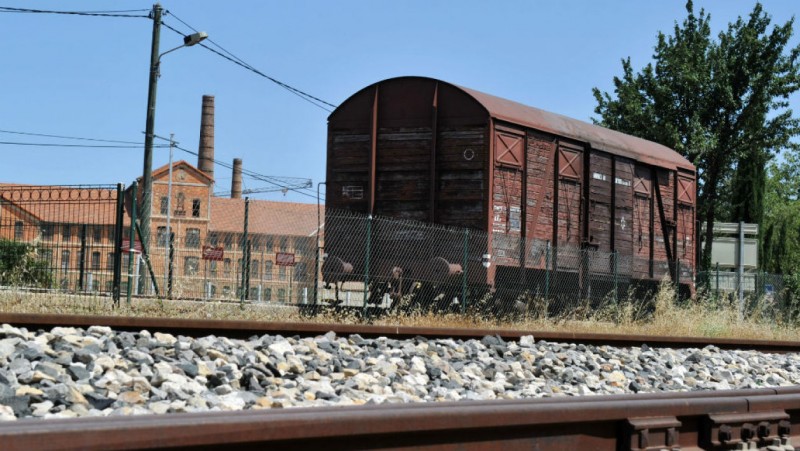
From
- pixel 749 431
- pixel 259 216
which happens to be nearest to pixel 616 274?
pixel 749 431

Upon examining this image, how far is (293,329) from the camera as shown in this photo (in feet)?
29.5

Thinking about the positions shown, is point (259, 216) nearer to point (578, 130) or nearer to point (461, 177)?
point (578, 130)

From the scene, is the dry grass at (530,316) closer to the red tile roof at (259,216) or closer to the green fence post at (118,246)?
the green fence post at (118,246)

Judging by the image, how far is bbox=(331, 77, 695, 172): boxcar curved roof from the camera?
1717cm

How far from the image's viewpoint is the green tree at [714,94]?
32.8 metres

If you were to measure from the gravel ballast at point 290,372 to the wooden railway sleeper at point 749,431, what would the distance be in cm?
231

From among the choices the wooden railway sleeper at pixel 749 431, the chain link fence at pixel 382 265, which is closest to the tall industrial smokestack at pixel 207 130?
the chain link fence at pixel 382 265

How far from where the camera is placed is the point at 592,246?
64.6ft

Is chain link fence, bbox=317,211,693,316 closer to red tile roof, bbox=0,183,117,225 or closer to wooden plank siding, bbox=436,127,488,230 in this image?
wooden plank siding, bbox=436,127,488,230

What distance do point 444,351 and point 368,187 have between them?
28.7 ft

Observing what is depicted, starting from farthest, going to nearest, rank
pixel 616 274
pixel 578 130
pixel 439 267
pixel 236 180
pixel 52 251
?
pixel 236 180 < pixel 616 274 < pixel 578 130 < pixel 439 267 < pixel 52 251

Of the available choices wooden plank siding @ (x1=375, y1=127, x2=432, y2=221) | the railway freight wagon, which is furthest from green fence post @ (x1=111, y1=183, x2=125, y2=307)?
wooden plank siding @ (x1=375, y1=127, x2=432, y2=221)

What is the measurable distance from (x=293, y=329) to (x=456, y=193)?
8.60 meters

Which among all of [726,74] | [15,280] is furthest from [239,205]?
[15,280]
